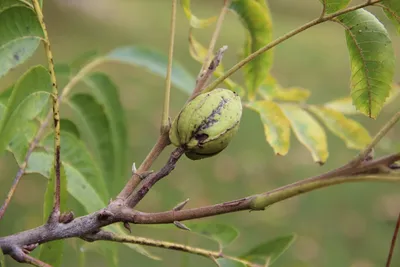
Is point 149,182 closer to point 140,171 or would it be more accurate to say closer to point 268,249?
point 140,171

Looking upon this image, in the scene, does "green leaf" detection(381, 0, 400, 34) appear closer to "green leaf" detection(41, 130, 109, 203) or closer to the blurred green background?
"green leaf" detection(41, 130, 109, 203)

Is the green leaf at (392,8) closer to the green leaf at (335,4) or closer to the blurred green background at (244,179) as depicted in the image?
the green leaf at (335,4)

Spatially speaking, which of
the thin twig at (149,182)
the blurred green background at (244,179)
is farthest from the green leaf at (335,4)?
the blurred green background at (244,179)

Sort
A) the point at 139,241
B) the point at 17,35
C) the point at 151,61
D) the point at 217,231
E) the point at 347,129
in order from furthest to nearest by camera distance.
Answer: the point at 151,61
the point at 347,129
the point at 217,231
the point at 17,35
the point at 139,241

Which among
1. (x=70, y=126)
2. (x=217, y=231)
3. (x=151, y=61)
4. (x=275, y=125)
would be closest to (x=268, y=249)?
(x=217, y=231)

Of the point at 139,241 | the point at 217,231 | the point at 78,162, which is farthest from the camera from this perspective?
the point at 78,162

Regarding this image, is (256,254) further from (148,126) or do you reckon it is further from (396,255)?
(148,126)
